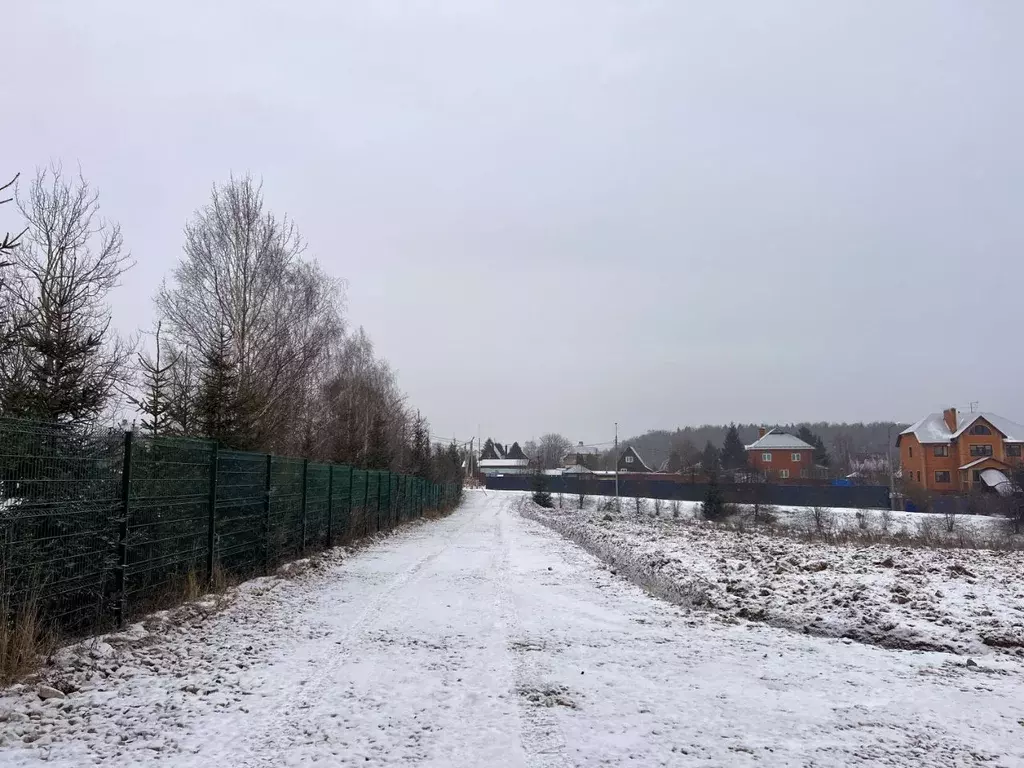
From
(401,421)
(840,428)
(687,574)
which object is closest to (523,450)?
(840,428)

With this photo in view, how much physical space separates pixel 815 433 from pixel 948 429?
75.2 m

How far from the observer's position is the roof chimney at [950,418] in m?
65.9

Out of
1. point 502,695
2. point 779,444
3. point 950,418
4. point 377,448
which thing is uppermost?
point 950,418

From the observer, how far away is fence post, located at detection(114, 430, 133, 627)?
22.7ft

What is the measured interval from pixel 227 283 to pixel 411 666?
18.6 metres

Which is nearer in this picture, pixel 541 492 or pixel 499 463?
pixel 541 492

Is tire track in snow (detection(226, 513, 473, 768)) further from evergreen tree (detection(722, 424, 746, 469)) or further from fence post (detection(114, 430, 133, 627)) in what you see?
evergreen tree (detection(722, 424, 746, 469))

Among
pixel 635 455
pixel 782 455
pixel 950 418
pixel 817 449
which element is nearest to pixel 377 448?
pixel 950 418

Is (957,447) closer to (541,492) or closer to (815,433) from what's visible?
(541,492)

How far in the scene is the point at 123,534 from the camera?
6984 millimetres

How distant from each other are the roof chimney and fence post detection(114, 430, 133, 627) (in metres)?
74.3

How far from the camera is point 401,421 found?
1833 inches

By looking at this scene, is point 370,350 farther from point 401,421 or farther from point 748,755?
point 748,755

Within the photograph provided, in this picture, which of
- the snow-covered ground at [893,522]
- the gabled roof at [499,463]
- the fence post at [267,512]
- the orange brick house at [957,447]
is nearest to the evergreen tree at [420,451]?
the snow-covered ground at [893,522]
